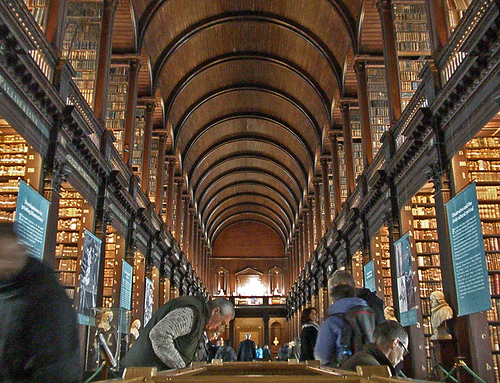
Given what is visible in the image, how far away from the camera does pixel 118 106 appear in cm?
1289

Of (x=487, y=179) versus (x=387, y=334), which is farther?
(x=487, y=179)

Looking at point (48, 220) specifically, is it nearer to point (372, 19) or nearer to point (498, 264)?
point (498, 264)

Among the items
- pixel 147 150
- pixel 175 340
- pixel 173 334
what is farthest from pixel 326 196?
pixel 173 334

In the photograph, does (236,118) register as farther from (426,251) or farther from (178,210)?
(426,251)

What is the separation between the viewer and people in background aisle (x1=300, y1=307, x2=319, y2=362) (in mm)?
5387

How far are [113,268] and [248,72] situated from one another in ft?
33.1

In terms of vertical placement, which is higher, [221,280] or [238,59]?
[238,59]

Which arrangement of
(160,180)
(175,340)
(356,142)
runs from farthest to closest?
(160,180) → (356,142) → (175,340)

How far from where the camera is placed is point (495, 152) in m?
7.89

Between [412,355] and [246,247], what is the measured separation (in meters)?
28.7

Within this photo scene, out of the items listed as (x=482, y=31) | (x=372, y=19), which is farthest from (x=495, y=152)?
(x=372, y=19)


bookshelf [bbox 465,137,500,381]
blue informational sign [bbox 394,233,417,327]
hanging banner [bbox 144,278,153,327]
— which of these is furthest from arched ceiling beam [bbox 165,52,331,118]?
bookshelf [bbox 465,137,500,381]

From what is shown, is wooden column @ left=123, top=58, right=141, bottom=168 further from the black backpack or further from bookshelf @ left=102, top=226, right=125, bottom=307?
the black backpack

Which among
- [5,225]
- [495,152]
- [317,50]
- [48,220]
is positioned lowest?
[5,225]
